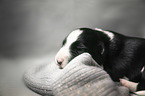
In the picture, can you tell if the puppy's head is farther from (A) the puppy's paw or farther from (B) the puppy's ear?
(A) the puppy's paw

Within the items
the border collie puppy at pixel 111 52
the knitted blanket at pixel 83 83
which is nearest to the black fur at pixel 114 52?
the border collie puppy at pixel 111 52

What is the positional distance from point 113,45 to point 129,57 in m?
0.22

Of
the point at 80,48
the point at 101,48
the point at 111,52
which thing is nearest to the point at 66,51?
the point at 80,48

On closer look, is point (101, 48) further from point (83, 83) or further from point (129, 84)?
point (83, 83)

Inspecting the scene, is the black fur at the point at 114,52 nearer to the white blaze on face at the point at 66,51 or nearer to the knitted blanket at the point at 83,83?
the white blaze on face at the point at 66,51

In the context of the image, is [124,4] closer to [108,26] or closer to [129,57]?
[108,26]

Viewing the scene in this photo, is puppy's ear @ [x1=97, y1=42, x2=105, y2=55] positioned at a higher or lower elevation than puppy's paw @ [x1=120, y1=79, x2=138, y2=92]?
higher

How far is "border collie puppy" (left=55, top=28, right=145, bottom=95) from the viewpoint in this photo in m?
1.92

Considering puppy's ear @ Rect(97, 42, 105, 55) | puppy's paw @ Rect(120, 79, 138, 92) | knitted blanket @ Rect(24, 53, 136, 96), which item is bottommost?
puppy's paw @ Rect(120, 79, 138, 92)

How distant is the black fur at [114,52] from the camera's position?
1946 millimetres

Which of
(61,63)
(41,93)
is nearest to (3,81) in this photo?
(41,93)

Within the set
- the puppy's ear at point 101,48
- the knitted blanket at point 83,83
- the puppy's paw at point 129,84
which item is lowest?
the puppy's paw at point 129,84

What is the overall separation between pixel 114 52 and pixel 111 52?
36 millimetres

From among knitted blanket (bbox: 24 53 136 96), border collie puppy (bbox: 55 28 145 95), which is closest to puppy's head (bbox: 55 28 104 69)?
border collie puppy (bbox: 55 28 145 95)
